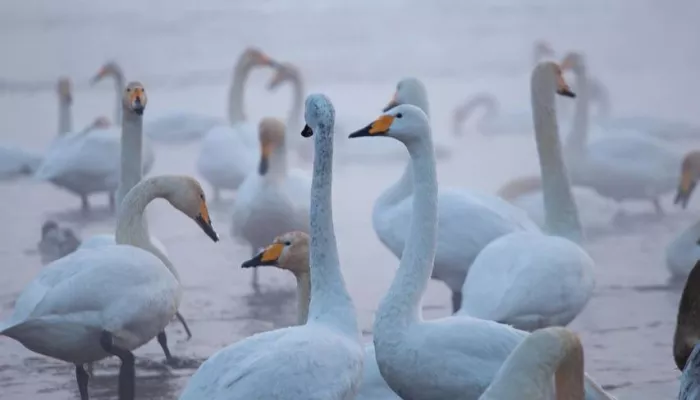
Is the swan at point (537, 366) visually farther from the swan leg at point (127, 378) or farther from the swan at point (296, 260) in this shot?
the swan leg at point (127, 378)

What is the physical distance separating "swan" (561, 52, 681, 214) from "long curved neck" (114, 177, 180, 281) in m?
4.22

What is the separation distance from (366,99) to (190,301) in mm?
9378

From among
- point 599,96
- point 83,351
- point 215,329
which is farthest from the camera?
point 599,96

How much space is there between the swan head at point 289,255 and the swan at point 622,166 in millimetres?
4662

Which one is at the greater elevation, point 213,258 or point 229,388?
point 229,388

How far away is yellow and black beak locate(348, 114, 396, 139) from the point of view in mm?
5172

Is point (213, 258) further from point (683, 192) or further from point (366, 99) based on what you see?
point (366, 99)

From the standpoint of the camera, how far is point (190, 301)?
24.8ft

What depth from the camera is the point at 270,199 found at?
26.5 ft

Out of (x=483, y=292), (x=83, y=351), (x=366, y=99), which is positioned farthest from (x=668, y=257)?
(x=366, y=99)

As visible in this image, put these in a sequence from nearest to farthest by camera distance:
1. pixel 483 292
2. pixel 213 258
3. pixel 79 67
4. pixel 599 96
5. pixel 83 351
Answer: pixel 83 351 → pixel 483 292 → pixel 213 258 → pixel 599 96 → pixel 79 67

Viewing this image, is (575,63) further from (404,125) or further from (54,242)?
(404,125)

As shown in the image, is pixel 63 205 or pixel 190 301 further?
pixel 63 205

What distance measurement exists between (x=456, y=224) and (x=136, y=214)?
4.87 ft
